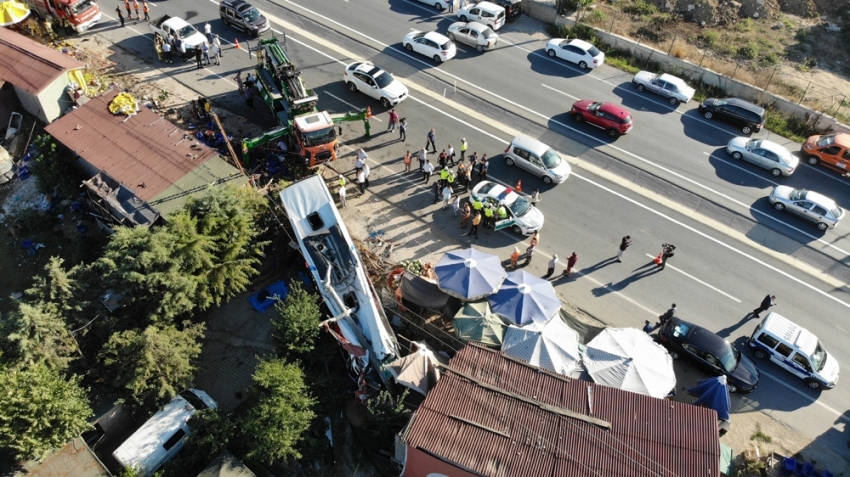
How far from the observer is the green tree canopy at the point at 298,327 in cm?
1892

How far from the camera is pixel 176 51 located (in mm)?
33719

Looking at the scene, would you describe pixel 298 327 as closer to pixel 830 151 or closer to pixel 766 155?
pixel 766 155

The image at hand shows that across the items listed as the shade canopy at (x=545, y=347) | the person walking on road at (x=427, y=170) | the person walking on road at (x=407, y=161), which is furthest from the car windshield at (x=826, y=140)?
the person walking on road at (x=407, y=161)

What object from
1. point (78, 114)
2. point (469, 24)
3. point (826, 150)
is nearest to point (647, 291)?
point (826, 150)

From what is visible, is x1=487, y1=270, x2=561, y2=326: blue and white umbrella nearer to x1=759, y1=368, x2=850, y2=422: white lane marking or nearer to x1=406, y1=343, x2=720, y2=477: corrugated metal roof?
x1=406, y1=343, x2=720, y2=477: corrugated metal roof

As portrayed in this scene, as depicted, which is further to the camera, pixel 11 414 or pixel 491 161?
pixel 491 161

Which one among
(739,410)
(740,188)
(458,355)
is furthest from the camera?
(740,188)

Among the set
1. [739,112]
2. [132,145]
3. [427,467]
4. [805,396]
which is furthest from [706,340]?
[132,145]

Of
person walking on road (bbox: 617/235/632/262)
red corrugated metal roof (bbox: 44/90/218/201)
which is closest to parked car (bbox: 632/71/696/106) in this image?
person walking on road (bbox: 617/235/632/262)

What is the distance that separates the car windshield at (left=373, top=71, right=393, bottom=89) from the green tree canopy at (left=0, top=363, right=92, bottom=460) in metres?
20.4

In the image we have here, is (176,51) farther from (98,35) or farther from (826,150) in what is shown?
(826,150)

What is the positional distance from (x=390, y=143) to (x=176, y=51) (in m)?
15.0

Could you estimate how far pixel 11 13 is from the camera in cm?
3334

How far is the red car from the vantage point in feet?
98.7
